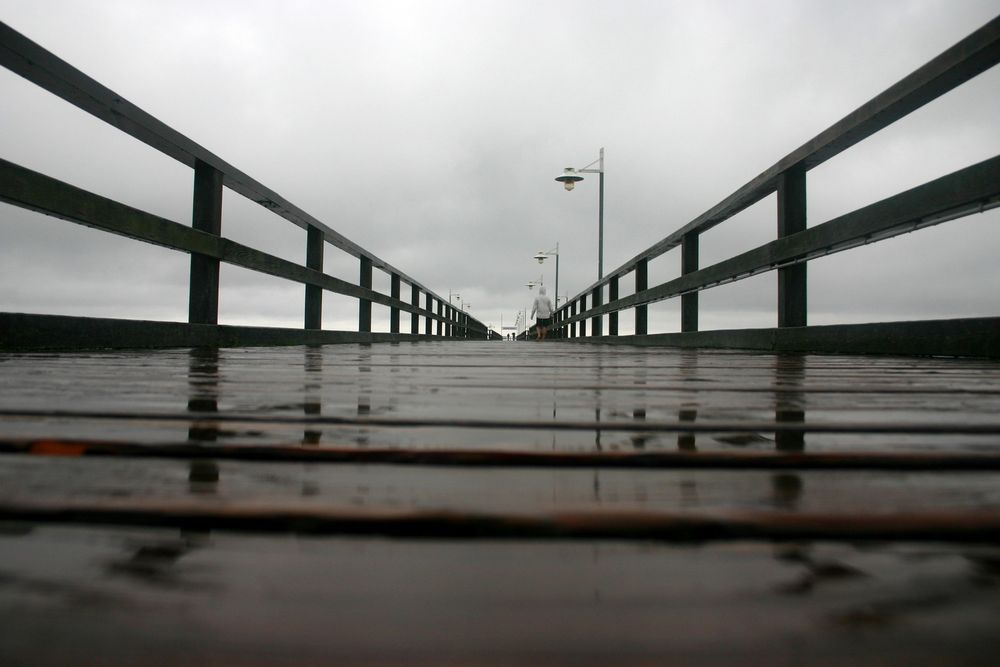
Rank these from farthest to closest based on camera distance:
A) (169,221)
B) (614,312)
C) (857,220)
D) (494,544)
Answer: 1. (614,312)
2. (169,221)
3. (857,220)
4. (494,544)

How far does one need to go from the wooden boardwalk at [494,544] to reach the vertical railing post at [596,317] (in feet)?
24.5

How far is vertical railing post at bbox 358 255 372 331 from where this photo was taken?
6.45 m

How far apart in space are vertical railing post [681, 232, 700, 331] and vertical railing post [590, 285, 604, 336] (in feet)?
10.8

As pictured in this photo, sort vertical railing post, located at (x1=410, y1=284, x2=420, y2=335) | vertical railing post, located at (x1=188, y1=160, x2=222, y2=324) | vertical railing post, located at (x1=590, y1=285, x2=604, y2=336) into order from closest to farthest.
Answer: vertical railing post, located at (x1=188, y1=160, x2=222, y2=324), vertical railing post, located at (x1=590, y1=285, x2=604, y2=336), vertical railing post, located at (x1=410, y1=284, x2=420, y2=335)

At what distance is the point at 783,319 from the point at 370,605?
328 centimetres

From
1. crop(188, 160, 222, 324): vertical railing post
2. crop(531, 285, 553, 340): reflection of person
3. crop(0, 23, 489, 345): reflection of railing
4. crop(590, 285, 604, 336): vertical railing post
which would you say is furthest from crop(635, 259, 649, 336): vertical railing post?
crop(531, 285, 553, 340): reflection of person

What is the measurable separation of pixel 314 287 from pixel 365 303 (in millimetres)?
→ 1747

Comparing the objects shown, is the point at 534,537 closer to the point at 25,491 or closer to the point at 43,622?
the point at 43,622

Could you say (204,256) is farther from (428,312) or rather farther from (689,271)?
(428,312)

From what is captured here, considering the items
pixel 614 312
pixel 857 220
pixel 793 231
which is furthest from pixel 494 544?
pixel 614 312

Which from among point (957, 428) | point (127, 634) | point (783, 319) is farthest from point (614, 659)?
point (783, 319)

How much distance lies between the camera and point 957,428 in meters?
0.75

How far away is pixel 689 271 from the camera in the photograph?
4.69 metres

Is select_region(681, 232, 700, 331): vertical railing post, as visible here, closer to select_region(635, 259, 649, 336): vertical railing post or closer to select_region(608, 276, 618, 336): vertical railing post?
select_region(635, 259, 649, 336): vertical railing post
